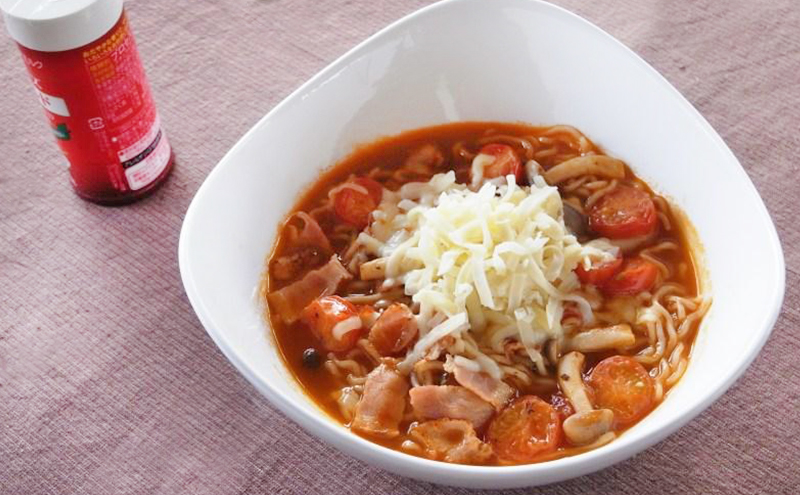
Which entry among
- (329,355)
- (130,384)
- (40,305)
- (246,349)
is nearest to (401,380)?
(329,355)

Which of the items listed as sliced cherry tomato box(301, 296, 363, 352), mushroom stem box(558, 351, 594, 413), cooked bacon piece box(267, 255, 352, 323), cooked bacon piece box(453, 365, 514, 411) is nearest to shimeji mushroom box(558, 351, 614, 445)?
mushroom stem box(558, 351, 594, 413)

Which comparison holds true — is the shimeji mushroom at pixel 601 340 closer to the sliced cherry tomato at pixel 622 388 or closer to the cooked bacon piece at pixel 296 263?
the sliced cherry tomato at pixel 622 388

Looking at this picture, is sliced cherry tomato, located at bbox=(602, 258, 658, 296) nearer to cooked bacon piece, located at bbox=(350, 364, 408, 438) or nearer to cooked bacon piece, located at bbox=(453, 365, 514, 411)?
cooked bacon piece, located at bbox=(453, 365, 514, 411)

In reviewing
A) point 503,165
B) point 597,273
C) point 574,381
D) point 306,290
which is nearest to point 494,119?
point 503,165

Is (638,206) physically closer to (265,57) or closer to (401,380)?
(401,380)

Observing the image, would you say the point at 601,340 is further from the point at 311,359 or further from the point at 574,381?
the point at 311,359

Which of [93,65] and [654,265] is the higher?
[93,65]
